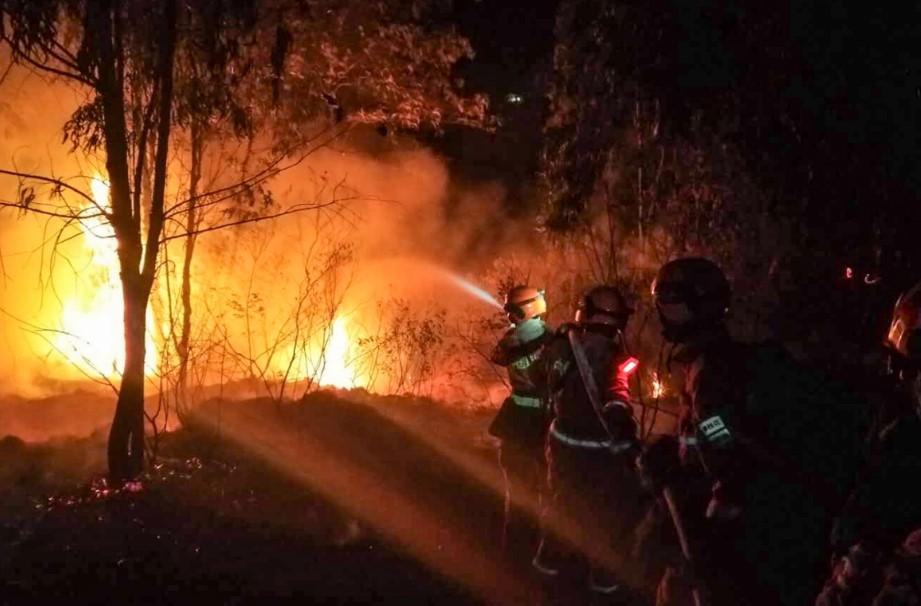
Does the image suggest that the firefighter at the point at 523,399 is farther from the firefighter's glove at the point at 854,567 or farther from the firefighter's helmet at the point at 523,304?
the firefighter's glove at the point at 854,567

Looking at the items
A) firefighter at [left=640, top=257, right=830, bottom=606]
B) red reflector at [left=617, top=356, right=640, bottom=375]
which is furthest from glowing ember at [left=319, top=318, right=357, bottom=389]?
firefighter at [left=640, top=257, right=830, bottom=606]

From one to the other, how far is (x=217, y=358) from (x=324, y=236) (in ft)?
7.70

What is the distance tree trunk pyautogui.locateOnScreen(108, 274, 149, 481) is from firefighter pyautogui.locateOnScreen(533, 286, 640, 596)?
2.94 m

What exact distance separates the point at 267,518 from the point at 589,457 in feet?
7.40

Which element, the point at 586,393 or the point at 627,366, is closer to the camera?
the point at 627,366

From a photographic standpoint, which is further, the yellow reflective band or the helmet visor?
the yellow reflective band

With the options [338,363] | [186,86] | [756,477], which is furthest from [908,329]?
[338,363]

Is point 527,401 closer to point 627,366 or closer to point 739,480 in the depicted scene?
point 627,366

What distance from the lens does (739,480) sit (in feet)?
10.5

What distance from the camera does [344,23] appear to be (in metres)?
9.69

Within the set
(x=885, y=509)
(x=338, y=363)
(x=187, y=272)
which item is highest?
(x=187, y=272)

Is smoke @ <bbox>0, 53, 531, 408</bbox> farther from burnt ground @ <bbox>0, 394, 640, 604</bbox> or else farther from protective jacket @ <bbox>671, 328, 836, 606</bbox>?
protective jacket @ <bbox>671, 328, 836, 606</bbox>

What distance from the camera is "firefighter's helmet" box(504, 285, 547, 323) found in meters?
5.78

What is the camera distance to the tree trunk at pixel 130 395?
628 centimetres
